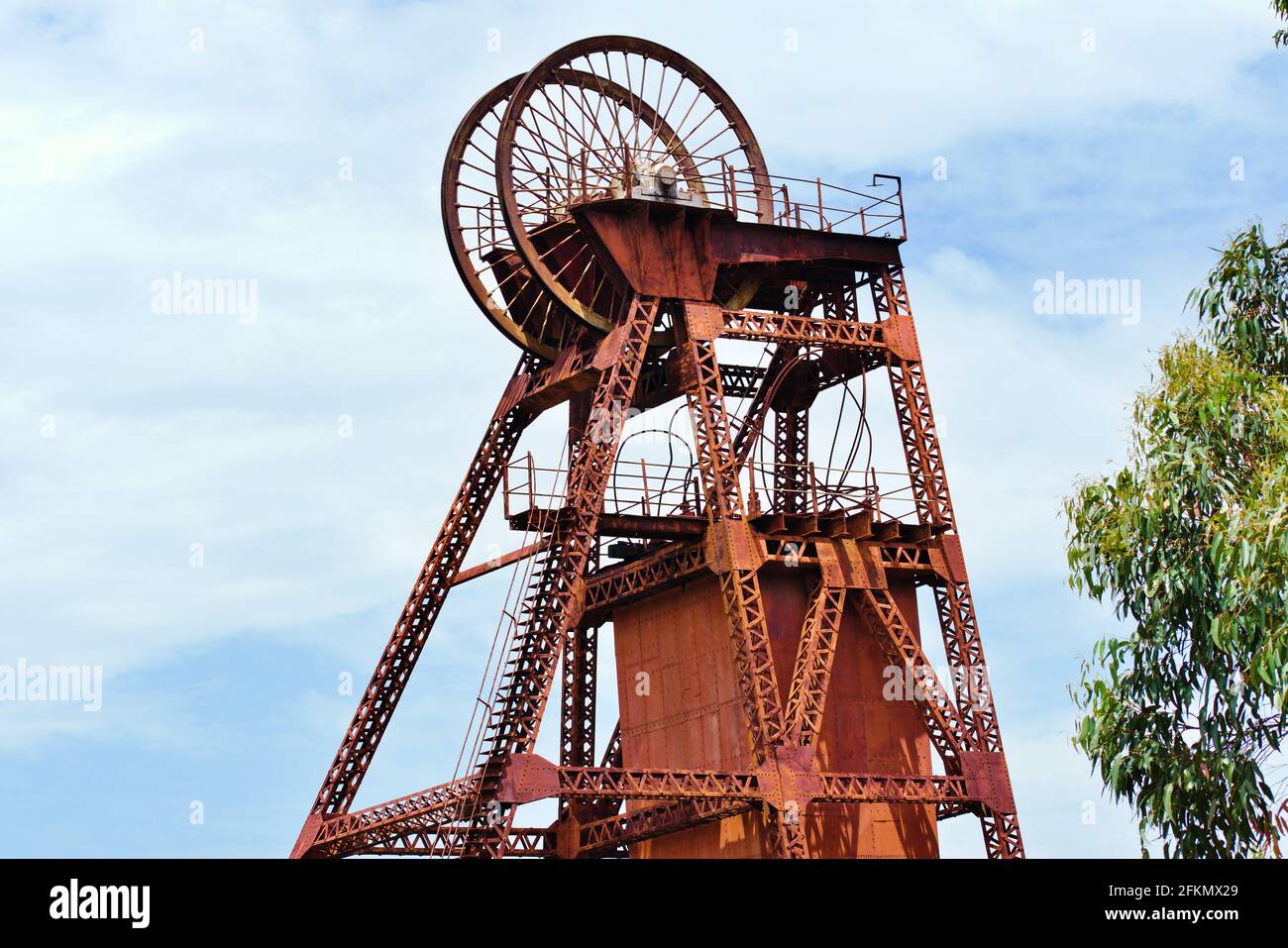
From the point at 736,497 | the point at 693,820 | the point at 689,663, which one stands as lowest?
the point at 693,820

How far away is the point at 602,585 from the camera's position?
39.9 metres

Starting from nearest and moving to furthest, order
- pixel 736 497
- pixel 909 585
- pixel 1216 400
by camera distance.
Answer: pixel 1216 400 → pixel 736 497 → pixel 909 585

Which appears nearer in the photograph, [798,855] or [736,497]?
[798,855]

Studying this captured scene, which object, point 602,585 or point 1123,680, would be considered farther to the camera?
point 602,585

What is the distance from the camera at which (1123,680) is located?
25.7 m

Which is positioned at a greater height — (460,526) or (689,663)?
(460,526)

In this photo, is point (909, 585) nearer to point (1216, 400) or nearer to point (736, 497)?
point (736, 497)

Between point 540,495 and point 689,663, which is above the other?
point 540,495

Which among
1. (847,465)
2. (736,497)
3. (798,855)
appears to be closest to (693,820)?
(798,855)
